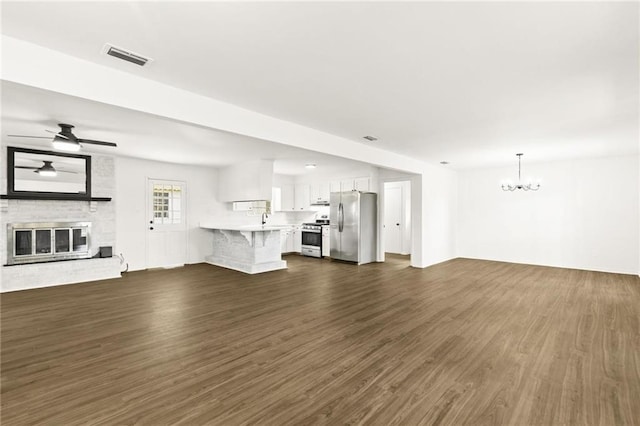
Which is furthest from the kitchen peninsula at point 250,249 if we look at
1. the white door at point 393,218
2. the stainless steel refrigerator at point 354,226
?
the white door at point 393,218

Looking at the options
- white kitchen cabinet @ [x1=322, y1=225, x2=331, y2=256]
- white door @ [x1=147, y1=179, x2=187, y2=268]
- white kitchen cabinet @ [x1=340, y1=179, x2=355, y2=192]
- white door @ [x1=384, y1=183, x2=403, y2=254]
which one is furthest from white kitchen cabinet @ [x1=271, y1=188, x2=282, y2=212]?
white door @ [x1=384, y1=183, x2=403, y2=254]

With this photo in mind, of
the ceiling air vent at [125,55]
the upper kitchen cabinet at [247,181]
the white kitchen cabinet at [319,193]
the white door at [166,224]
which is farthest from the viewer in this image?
the white kitchen cabinet at [319,193]

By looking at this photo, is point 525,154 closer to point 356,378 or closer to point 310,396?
point 356,378

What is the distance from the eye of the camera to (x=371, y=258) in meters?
8.19

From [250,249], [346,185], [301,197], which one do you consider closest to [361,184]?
[346,185]

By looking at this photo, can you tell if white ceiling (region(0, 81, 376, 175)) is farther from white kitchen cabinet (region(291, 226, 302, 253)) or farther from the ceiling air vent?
white kitchen cabinet (region(291, 226, 302, 253))

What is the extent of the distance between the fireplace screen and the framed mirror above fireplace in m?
0.59

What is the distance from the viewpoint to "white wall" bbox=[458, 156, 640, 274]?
6.54 m

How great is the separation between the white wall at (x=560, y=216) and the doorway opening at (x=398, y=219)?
156cm

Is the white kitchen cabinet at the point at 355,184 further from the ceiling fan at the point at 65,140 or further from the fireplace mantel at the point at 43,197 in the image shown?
the ceiling fan at the point at 65,140

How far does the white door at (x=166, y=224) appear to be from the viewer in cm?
727

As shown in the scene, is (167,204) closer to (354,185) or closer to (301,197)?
(301,197)

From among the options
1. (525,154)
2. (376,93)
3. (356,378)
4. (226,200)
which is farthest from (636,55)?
(226,200)

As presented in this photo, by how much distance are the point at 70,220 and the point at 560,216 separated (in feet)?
36.3
